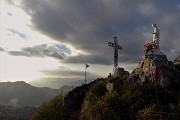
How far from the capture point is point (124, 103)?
295 ft

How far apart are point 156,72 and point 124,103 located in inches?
486

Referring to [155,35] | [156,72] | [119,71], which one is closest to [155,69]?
[156,72]

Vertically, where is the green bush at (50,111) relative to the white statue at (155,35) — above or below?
below

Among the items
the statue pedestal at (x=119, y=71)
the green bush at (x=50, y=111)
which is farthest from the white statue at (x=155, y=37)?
the green bush at (x=50, y=111)

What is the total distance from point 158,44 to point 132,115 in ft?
82.4

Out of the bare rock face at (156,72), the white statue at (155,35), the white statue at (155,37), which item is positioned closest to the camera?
the bare rock face at (156,72)

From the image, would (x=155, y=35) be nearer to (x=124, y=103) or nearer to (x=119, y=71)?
(x=119, y=71)

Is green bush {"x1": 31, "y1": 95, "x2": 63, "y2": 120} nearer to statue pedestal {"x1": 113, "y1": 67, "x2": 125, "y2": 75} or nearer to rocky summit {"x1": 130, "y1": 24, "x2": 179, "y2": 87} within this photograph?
statue pedestal {"x1": 113, "y1": 67, "x2": 125, "y2": 75}

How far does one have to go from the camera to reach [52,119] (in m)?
124

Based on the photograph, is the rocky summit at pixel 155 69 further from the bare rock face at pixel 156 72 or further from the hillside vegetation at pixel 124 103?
the hillside vegetation at pixel 124 103

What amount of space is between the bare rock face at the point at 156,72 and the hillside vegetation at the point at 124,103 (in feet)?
6.39

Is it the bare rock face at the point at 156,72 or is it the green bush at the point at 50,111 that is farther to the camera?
the green bush at the point at 50,111

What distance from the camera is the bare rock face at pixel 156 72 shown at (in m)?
92.8

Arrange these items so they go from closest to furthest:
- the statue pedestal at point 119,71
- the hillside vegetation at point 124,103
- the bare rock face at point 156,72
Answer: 1. the hillside vegetation at point 124,103
2. the bare rock face at point 156,72
3. the statue pedestal at point 119,71
